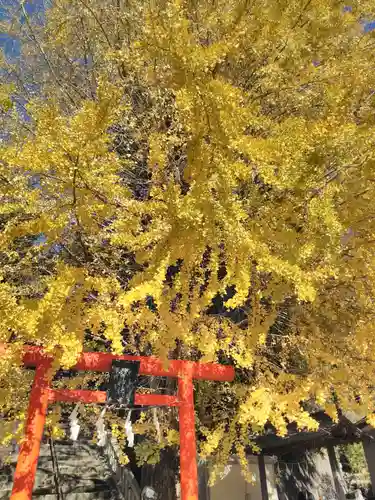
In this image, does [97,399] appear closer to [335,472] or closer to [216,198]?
[216,198]

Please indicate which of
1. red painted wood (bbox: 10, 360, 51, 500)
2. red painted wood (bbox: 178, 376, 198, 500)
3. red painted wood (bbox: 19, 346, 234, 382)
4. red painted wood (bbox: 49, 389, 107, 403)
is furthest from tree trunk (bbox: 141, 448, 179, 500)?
red painted wood (bbox: 10, 360, 51, 500)

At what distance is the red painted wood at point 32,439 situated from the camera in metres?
3.52

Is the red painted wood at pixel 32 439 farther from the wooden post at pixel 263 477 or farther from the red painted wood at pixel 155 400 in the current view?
the wooden post at pixel 263 477

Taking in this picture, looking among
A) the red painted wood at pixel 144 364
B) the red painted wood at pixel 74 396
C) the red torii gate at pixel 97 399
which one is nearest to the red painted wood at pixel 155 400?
the red torii gate at pixel 97 399

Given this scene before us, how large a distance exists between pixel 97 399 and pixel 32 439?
75 centimetres

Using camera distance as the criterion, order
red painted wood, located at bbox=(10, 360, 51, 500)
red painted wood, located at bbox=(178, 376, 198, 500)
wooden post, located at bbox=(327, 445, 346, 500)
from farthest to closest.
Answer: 1. wooden post, located at bbox=(327, 445, 346, 500)
2. red painted wood, located at bbox=(178, 376, 198, 500)
3. red painted wood, located at bbox=(10, 360, 51, 500)

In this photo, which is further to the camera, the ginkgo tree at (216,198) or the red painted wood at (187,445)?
the red painted wood at (187,445)

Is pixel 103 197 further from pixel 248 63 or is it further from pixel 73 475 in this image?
pixel 73 475

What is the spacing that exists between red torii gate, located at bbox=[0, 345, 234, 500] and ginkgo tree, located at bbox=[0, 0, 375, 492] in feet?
0.61

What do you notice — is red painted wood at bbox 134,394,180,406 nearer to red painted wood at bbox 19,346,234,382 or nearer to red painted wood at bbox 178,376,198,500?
red painted wood at bbox 178,376,198,500

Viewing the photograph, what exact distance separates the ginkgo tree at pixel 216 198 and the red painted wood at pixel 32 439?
0.45 feet

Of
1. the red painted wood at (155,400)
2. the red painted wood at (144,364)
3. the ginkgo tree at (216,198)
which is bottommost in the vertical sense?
the red painted wood at (155,400)

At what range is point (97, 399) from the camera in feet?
13.6

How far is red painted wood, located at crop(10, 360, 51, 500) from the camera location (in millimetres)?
3518
